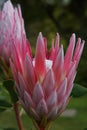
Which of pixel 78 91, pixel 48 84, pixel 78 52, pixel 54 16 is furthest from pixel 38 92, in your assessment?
pixel 54 16

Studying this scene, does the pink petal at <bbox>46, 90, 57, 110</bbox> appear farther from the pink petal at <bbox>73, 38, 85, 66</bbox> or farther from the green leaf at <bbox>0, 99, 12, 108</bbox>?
the green leaf at <bbox>0, 99, 12, 108</bbox>

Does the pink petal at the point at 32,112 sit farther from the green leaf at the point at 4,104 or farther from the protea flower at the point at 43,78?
the green leaf at the point at 4,104

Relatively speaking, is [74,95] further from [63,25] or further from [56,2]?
[56,2]

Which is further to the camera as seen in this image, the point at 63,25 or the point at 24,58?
the point at 63,25

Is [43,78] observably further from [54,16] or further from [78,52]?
[54,16]

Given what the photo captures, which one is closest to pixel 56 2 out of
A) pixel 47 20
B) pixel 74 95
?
pixel 47 20
